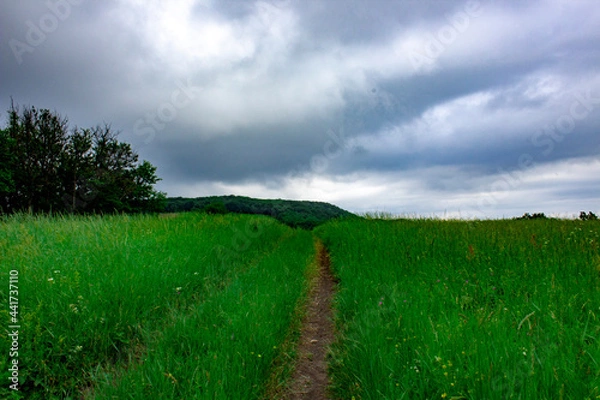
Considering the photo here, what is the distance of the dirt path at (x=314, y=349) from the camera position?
3.60 m

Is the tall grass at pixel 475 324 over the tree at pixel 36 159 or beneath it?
beneath

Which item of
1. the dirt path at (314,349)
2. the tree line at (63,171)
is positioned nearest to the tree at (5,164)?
the tree line at (63,171)

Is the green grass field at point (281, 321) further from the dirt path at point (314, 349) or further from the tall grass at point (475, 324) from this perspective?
the dirt path at point (314, 349)

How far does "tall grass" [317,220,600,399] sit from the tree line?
96.2 ft

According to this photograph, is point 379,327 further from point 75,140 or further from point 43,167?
point 75,140

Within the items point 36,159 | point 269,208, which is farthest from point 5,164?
point 269,208

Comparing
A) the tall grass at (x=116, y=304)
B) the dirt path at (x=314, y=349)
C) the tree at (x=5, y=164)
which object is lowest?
the dirt path at (x=314, y=349)

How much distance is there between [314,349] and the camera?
4.62m

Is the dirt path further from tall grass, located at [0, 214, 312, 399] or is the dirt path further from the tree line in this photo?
the tree line

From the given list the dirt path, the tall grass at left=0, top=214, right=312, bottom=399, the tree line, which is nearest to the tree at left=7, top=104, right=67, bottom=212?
the tree line

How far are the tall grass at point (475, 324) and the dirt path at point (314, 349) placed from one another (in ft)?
0.76

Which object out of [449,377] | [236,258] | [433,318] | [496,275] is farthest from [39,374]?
[496,275]

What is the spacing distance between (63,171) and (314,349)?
35122 mm

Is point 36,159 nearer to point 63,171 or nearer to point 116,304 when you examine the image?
point 63,171
